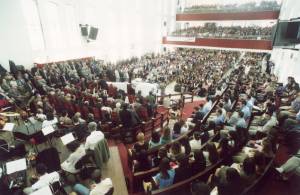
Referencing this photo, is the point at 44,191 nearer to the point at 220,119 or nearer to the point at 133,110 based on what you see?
the point at 133,110

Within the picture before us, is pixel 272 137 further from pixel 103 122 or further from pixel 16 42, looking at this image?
pixel 16 42

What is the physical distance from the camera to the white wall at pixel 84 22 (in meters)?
10.5

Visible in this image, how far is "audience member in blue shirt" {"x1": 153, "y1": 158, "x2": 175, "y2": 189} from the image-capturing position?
10.1ft

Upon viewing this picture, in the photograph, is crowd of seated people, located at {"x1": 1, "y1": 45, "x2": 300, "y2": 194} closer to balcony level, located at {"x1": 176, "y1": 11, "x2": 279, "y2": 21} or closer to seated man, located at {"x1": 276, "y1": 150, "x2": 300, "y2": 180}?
seated man, located at {"x1": 276, "y1": 150, "x2": 300, "y2": 180}

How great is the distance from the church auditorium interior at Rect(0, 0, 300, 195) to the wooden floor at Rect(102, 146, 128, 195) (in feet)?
0.08

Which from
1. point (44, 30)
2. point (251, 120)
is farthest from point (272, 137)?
point (44, 30)

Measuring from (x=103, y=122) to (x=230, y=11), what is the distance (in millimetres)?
15687

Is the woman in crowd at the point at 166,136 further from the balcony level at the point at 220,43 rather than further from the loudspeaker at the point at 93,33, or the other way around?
the balcony level at the point at 220,43

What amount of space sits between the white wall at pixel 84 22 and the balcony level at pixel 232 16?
12.6 ft

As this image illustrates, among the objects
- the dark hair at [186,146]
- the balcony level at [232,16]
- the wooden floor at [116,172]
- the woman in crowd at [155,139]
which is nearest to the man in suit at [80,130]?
the wooden floor at [116,172]

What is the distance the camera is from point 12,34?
980cm

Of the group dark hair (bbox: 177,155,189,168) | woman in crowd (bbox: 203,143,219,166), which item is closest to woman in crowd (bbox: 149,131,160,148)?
dark hair (bbox: 177,155,189,168)

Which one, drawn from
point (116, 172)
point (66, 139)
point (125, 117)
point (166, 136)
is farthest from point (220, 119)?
point (66, 139)

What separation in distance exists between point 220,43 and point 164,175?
1565 centimetres
